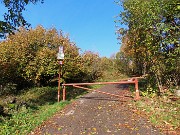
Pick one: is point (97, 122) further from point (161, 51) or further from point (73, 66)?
point (73, 66)

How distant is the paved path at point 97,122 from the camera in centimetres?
715

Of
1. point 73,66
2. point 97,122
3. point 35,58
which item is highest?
point 35,58

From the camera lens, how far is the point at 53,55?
19.8m

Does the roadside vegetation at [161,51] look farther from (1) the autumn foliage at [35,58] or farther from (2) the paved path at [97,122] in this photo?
(1) the autumn foliage at [35,58]

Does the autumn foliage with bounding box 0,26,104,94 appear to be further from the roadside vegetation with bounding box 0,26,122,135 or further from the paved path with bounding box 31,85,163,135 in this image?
the paved path with bounding box 31,85,163,135

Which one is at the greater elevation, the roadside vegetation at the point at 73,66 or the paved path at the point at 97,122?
the roadside vegetation at the point at 73,66

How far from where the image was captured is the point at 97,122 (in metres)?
8.12

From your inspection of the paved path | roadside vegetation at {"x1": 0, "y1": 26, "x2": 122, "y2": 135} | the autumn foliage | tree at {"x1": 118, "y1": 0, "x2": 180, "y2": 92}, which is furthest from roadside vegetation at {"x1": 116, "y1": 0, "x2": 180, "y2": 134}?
the autumn foliage

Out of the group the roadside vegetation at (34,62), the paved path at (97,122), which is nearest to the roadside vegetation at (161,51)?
the paved path at (97,122)

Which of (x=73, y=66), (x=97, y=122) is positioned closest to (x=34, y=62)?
(x=73, y=66)

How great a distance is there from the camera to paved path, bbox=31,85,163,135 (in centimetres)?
715

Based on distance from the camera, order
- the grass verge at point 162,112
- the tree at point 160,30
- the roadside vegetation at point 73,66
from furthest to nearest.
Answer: the tree at point 160,30, the roadside vegetation at point 73,66, the grass verge at point 162,112

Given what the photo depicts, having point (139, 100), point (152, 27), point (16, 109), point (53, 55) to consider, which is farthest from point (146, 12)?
point (53, 55)

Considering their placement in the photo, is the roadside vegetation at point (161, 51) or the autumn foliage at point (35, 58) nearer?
the roadside vegetation at point (161, 51)
